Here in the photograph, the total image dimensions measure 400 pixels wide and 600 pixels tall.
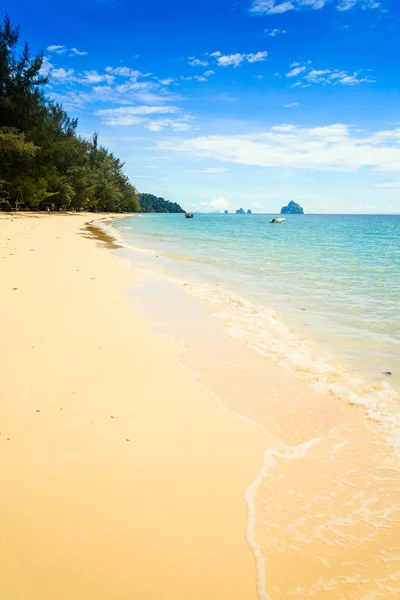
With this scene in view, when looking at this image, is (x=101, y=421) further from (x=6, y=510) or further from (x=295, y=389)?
(x=295, y=389)

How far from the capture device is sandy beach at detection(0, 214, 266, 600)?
187 cm

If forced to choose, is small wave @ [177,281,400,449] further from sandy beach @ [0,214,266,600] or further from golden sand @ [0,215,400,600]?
sandy beach @ [0,214,266,600]

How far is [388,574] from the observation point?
6.55 ft

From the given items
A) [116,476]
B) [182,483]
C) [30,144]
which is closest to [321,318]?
[182,483]

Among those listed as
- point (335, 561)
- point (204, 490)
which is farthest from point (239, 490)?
point (335, 561)

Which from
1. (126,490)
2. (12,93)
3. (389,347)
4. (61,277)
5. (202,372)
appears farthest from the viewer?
(12,93)

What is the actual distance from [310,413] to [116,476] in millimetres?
2082

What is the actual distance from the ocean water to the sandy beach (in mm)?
201

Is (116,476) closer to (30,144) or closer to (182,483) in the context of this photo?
(182,483)

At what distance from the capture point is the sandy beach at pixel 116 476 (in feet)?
6.12

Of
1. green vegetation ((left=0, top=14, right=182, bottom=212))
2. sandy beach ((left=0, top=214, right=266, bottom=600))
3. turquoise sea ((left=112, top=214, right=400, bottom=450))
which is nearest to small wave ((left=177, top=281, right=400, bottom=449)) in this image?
turquoise sea ((left=112, top=214, right=400, bottom=450))

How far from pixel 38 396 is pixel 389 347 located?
17.4 ft

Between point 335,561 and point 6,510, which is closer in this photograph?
point 335,561

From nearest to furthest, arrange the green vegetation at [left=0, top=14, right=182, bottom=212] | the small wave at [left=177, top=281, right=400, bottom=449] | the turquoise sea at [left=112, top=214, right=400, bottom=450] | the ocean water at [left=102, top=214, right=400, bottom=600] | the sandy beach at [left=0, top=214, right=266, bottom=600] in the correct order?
the sandy beach at [left=0, top=214, right=266, bottom=600] → the ocean water at [left=102, top=214, right=400, bottom=600] → the small wave at [left=177, top=281, right=400, bottom=449] → the turquoise sea at [left=112, top=214, right=400, bottom=450] → the green vegetation at [left=0, top=14, right=182, bottom=212]
